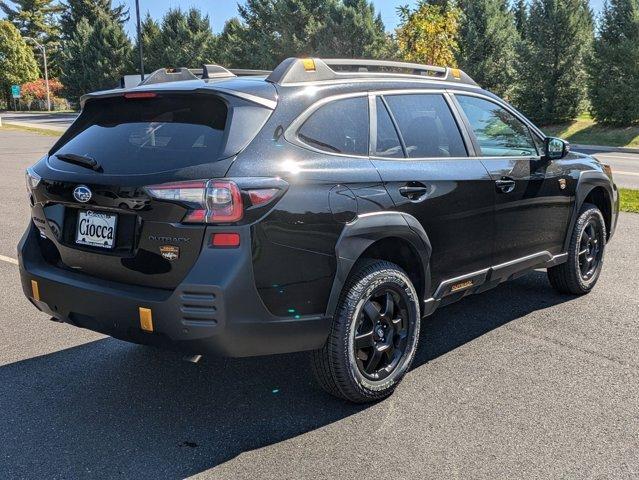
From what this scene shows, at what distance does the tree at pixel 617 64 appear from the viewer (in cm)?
2578

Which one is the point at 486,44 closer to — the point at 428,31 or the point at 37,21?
the point at 428,31

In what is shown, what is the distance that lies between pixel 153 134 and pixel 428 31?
54.2 ft

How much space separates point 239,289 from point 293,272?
297 mm

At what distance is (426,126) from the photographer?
405 centimetres

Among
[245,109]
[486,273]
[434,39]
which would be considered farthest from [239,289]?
[434,39]

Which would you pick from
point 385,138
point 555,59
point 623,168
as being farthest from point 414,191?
point 555,59

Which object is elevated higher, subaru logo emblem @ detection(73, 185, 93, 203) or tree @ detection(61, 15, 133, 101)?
tree @ detection(61, 15, 133, 101)

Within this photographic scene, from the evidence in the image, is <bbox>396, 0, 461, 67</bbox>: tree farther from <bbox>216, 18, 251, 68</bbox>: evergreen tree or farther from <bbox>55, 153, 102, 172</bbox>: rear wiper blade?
<bbox>216, 18, 251, 68</bbox>: evergreen tree

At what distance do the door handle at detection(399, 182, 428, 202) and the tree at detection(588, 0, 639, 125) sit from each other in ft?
84.0

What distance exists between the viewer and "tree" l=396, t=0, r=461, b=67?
18.6m

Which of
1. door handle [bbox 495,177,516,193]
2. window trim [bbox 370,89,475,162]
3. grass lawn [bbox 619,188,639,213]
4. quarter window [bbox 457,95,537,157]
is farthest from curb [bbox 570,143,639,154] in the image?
window trim [bbox 370,89,475,162]

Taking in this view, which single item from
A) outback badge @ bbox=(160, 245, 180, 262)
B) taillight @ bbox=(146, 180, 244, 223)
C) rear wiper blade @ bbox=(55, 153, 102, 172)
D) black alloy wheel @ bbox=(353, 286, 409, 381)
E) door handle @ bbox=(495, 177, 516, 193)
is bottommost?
black alloy wheel @ bbox=(353, 286, 409, 381)

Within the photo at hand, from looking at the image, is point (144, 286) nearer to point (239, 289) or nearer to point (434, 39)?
point (239, 289)

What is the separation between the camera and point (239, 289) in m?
2.92
